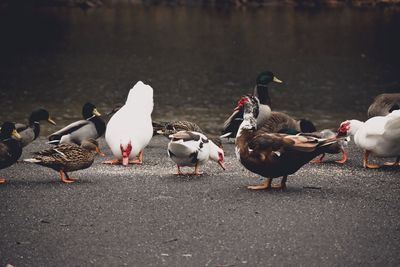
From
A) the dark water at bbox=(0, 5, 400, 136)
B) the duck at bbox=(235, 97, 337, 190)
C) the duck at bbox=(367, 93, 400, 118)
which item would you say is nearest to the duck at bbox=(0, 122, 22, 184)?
the duck at bbox=(235, 97, 337, 190)

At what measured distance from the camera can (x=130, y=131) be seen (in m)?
12.2

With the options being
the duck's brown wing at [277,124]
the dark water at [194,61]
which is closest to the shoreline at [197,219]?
the duck's brown wing at [277,124]

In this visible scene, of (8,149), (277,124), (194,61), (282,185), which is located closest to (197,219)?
(282,185)

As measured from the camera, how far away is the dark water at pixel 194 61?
72.1ft

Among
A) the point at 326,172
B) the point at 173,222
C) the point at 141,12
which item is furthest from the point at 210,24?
the point at 173,222

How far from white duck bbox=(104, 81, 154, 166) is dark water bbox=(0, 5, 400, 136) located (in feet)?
16.3

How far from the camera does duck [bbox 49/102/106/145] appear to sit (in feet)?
44.3

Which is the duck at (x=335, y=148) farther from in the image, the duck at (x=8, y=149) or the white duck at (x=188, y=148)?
the duck at (x=8, y=149)

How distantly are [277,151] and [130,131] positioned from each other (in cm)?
320

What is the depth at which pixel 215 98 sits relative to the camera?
22.9 m

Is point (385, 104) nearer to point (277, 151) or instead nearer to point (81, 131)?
point (81, 131)

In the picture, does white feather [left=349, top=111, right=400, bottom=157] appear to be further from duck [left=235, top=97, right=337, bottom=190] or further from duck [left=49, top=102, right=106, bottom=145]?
duck [left=49, top=102, right=106, bottom=145]

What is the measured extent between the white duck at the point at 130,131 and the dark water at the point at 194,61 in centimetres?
495

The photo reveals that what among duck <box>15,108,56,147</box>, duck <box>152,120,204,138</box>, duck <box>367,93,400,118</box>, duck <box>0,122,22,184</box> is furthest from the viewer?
duck <box>367,93,400,118</box>
